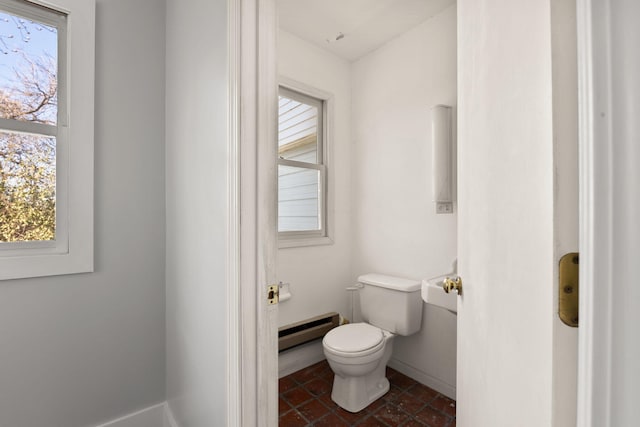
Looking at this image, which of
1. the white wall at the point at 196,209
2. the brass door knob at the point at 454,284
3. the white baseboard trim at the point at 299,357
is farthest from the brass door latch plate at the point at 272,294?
the white baseboard trim at the point at 299,357

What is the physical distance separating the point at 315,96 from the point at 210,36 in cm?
134

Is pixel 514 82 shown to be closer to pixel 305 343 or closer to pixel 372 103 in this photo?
pixel 372 103

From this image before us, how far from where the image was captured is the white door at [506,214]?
1.49 feet

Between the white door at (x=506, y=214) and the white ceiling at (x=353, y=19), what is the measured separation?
1.45m

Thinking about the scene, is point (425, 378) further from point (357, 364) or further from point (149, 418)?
point (149, 418)

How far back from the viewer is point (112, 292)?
4.89 ft

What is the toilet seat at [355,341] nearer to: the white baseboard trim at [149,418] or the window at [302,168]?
the window at [302,168]

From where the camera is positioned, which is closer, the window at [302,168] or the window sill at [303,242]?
the window sill at [303,242]

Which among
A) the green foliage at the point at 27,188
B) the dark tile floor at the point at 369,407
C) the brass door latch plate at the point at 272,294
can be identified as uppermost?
the green foliage at the point at 27,188

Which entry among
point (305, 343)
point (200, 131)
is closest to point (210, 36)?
point (200, 131)

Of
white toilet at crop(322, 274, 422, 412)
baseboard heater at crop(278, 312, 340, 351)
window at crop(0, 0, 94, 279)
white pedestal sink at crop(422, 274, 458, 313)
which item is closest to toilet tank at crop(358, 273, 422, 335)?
white toilet at crop(322, 274, 422, 412)

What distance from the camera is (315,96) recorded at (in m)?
2.38

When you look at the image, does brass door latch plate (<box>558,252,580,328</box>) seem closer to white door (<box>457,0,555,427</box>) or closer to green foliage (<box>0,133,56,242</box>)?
white door (<box>457,0,555,427</box>)

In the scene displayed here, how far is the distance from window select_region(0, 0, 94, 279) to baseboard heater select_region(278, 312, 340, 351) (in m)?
1.30
